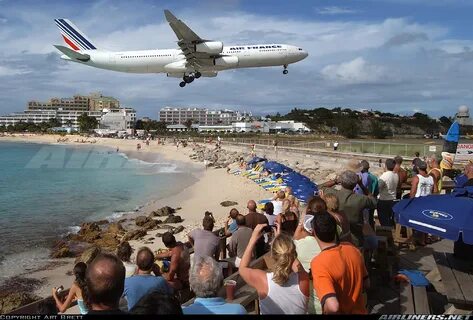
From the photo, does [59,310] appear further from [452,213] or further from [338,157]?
[338,157]

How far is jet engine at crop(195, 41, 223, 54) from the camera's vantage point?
99.4 ft

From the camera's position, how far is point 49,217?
2169cm

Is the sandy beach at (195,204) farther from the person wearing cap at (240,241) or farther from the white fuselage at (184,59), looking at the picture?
the white fuselage at (184,59)

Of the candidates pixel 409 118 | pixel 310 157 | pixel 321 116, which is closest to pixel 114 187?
pixel 310 157

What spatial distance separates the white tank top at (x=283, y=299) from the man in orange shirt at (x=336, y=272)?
21 cm

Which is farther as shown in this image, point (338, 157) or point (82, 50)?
point (82, 50)

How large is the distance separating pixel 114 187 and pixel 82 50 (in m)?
13.2

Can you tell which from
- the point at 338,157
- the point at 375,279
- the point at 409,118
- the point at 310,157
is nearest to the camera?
the point at 375,279

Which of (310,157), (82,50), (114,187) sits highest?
(82,50)

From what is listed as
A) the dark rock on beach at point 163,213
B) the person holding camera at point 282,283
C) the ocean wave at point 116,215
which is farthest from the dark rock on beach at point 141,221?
the person holding camera at point 282,283

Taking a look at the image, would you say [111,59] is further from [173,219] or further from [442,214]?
[442,214]

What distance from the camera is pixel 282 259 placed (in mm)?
3229

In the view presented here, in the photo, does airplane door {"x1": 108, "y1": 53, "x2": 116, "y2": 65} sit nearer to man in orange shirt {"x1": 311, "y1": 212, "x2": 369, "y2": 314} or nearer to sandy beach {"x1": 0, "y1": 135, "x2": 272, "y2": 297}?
sandy beach {"x1": 0, "y1": 135, "x2": 272, "y2": 297}

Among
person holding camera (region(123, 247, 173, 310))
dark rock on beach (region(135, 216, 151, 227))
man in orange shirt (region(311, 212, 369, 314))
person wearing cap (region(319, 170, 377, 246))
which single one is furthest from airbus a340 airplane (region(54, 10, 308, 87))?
man in orange shirt (region(311, 212, 369, 314))
